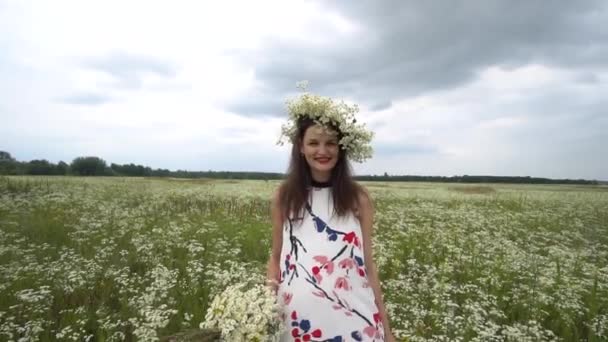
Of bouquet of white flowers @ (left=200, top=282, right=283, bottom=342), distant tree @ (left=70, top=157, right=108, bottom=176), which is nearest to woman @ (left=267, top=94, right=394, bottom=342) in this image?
bouquet of white flowers @ (left=200, top=282, right=283, bottom=342)

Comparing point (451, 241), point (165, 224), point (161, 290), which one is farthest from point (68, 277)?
point (451, 241)

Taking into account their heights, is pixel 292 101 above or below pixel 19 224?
above

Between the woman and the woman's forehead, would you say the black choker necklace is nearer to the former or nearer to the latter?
the woman

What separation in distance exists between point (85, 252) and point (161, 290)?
306 centimetres

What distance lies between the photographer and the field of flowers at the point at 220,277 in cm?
454

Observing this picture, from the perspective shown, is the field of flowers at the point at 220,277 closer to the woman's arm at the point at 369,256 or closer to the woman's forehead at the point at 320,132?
the woman's arm at the point at 369,256

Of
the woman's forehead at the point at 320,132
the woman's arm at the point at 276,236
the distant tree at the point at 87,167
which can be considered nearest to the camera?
the woman's forehead at the point at 320,132

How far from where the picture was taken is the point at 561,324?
512 centimetres

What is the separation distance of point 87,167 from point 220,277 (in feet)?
225

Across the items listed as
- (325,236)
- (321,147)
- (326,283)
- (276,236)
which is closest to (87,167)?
(276,236)

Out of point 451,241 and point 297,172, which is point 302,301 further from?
point 451,241

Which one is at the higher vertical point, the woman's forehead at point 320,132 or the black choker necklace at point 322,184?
the woman's forehead at point 320,132

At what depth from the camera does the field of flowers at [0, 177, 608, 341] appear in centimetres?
454

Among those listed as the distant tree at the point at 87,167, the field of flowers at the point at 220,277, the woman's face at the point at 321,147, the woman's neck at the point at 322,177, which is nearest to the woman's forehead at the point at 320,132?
the woman's face at the point at 321,147
